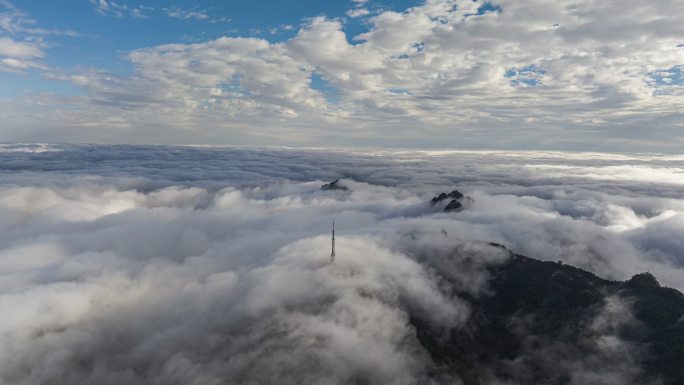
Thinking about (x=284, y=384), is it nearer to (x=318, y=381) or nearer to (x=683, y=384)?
(x=318, y=381)

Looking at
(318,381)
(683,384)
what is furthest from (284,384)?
(683,384)
